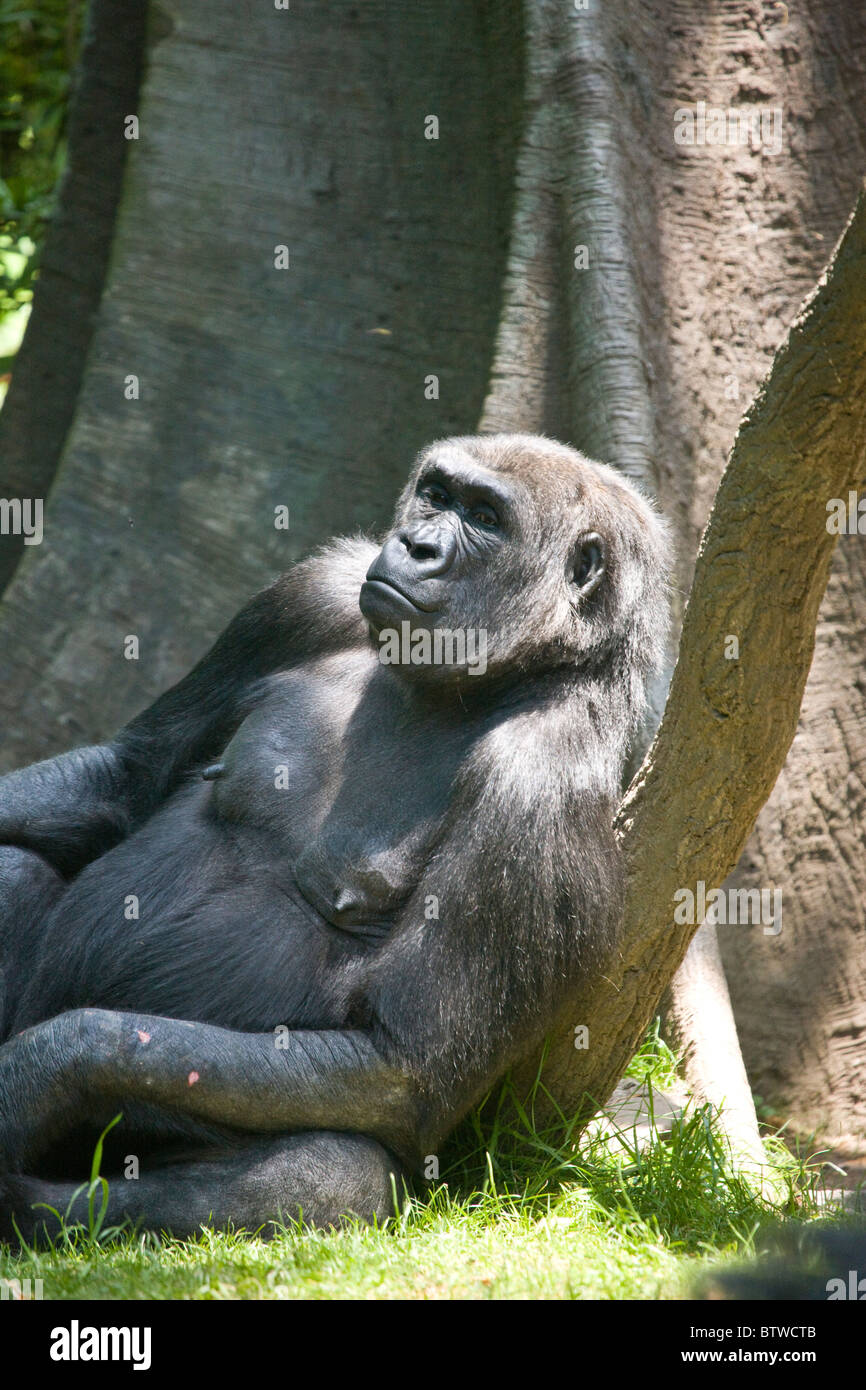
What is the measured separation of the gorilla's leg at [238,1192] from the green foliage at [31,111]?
654cm

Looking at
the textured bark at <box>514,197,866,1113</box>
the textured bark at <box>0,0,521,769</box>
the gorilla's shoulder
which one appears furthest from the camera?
the textured bark at <box>0,0,521,769</box>

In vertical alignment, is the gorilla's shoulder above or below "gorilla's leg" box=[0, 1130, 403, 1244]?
above

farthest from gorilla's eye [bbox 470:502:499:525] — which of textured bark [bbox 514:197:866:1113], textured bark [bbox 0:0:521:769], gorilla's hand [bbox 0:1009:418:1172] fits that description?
textured bark [bbox 0:0:521:769]

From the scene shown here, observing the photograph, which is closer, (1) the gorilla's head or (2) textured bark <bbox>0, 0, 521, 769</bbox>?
(1) the gorilla's head

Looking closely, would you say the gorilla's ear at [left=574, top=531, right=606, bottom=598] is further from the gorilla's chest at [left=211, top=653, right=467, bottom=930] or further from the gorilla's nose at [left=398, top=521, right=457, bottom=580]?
the gorilla's chest at [left=211, top=653, right=467, bottom=930]

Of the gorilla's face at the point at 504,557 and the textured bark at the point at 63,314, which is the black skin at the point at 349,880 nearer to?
the gorilla's face at the point at 504,557

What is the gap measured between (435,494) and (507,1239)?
2067mm

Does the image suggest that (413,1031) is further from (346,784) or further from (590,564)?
(590,564)

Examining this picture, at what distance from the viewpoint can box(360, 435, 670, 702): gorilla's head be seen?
3.99 metres

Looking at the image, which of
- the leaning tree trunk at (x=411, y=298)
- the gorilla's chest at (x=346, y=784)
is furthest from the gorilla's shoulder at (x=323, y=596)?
the leaning tree trunk at (x=411, y=298)

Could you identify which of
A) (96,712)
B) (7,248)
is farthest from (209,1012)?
(7,248)

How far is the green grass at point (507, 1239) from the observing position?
3.32 metres

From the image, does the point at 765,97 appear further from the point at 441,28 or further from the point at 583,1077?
the point at 583,1077

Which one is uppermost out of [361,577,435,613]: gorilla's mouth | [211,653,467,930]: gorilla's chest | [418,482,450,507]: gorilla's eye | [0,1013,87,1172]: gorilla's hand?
[418,482,450,507]: gorilla's eye
